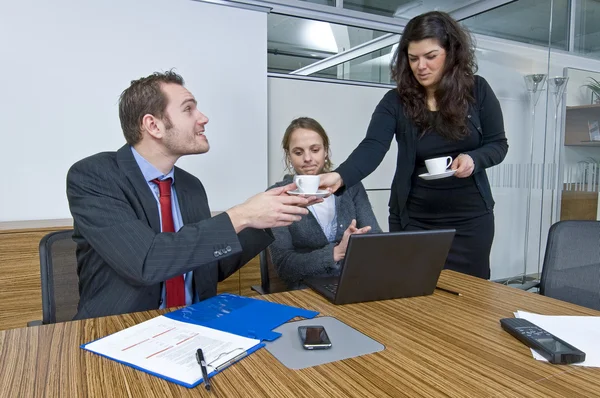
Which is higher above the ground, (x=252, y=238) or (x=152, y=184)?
(x=152, y=184)

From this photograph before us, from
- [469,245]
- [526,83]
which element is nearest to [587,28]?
[526,83]

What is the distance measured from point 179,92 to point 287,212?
2.28 feet

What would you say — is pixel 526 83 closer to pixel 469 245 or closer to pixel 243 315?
pixel 469 245

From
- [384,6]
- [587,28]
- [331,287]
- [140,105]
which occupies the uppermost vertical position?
[384,6]

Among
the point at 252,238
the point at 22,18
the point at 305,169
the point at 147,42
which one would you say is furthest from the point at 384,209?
the point at 22,18

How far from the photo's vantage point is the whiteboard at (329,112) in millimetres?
3461

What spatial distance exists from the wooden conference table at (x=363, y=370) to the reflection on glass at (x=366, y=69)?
9.41 ft

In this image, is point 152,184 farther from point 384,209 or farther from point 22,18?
point 384,209

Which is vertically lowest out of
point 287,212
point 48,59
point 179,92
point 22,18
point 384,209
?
point 384,209

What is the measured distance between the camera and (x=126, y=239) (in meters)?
1.22

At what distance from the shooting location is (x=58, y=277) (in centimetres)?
142

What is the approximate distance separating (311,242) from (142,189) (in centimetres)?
73

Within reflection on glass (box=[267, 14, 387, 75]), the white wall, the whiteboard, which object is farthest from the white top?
reflection on glass (box=[267, 14, 387, 75])

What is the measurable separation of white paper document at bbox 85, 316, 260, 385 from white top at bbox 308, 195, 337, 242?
99 cm
